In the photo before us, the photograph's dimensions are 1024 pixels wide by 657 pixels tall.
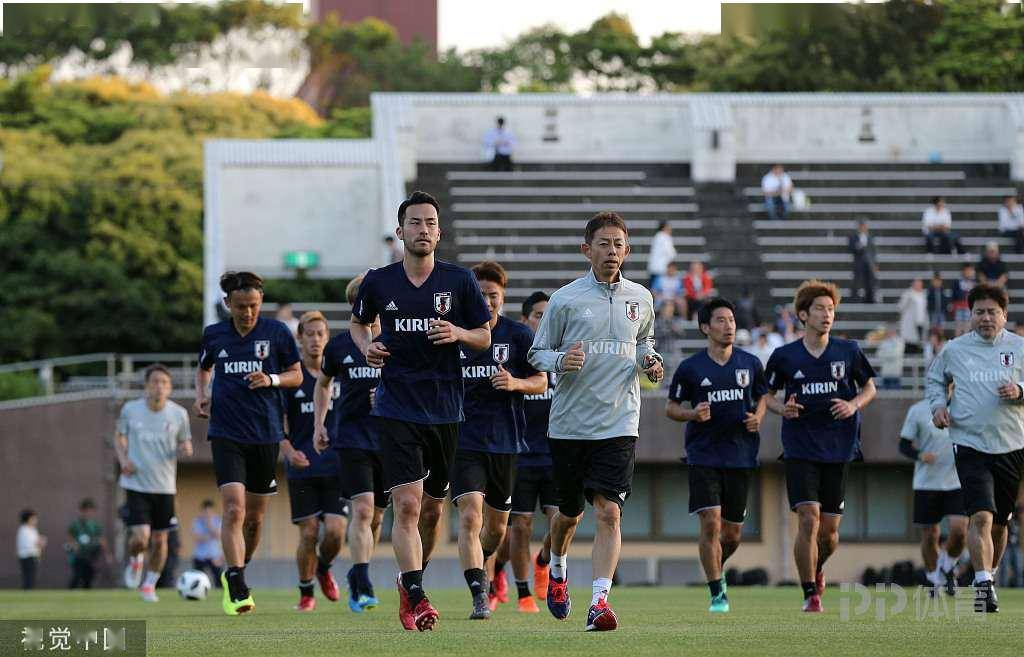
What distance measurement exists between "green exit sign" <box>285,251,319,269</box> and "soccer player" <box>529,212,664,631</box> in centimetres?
3129

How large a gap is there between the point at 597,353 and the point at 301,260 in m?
31.7

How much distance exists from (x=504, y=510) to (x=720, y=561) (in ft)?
7.21

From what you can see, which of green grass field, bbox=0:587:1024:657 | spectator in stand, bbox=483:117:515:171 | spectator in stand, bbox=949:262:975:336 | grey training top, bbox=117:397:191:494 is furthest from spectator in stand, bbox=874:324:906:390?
green grass field, bbox=0:587:1024:657

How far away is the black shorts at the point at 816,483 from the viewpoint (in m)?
16.1

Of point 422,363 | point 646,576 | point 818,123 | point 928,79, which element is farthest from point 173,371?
point 928,79

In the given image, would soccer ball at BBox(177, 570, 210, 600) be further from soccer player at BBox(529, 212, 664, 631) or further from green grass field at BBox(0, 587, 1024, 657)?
soccer player at BBox(529, 212, 664, 631)

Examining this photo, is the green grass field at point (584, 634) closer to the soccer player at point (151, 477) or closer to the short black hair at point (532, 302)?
the short black hair at point (532, 302)

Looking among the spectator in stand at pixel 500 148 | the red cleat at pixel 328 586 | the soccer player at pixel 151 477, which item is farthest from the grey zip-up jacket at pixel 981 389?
Result: the spectator in stand at pixel 500 148

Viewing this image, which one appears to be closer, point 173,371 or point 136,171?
point 173,371

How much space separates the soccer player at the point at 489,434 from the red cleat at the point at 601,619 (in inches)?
65.4

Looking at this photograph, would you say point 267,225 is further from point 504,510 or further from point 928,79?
point 504,510

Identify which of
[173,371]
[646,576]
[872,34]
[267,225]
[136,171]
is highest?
[872,34]

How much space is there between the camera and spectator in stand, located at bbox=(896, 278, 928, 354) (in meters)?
35.1

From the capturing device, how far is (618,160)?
44781 mm
